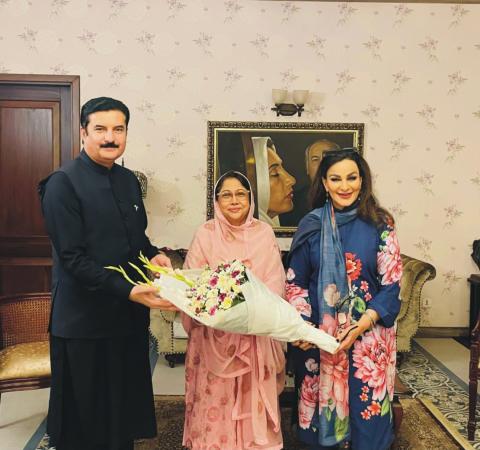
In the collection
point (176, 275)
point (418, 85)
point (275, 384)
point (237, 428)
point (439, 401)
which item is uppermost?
point (418, 85)

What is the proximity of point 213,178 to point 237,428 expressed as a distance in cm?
257

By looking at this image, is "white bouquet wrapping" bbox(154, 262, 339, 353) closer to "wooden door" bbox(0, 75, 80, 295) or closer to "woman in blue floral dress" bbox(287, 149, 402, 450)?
"woman in blue floral dress" bbox(287, 149, 402, 450)

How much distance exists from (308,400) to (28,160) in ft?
11.3

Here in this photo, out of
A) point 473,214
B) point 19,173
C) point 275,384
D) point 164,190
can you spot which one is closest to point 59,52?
point 19,173

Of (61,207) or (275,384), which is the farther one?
(275,384)

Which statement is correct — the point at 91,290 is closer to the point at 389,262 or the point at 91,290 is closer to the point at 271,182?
the point at 389,262

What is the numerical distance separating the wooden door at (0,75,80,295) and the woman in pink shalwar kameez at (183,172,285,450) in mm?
2518

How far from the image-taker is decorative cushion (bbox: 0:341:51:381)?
2.59 metres

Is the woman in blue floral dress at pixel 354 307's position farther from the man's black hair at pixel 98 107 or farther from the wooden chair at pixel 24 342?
the wooden chair at pixel 24 342

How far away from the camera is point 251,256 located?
2.35 meters

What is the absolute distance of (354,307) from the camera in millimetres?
1979

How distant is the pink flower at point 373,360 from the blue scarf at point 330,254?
14 centimetres

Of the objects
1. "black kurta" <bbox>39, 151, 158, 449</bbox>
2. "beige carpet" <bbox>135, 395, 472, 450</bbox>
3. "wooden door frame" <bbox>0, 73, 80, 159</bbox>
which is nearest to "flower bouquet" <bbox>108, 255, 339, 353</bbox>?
"black kurta" <bbox>39, 151, 158, 449</bbox>

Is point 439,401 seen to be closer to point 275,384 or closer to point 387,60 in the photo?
point 275,384
